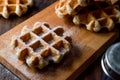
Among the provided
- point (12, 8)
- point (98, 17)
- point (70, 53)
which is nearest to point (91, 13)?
point (98, 17)

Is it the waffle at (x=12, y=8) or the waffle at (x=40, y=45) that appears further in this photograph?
the waffle at (x=12, y=8)

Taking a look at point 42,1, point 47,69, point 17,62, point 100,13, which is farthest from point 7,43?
point 100,13

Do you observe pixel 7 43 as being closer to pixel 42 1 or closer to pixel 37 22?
pixel 37 22

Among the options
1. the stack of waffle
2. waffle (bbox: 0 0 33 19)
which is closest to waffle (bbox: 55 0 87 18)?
the stack of waffle

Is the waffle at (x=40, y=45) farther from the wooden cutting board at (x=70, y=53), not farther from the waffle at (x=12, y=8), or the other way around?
the waffle at (x=12, y=8)

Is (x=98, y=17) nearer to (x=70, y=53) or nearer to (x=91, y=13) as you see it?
(x=91, y=13)

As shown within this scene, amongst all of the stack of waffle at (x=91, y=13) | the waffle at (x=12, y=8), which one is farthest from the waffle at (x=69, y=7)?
the waffle at (x=12, y=8)

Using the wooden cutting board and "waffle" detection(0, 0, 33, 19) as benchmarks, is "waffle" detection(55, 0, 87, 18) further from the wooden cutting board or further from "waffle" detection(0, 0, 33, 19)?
"waffle" detection(0, 0, 33, 19)
